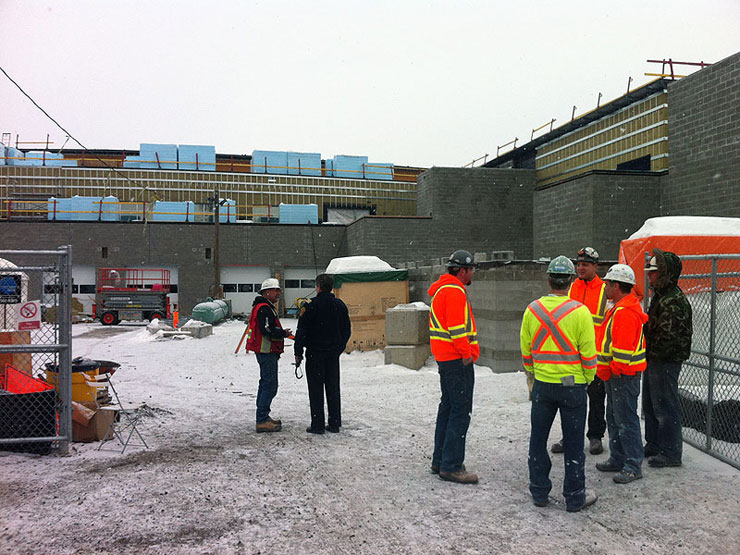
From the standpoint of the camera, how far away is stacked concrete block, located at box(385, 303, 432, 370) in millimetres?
11102

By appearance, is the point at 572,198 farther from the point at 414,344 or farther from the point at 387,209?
the point at 387,209

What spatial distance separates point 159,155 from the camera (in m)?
35.6

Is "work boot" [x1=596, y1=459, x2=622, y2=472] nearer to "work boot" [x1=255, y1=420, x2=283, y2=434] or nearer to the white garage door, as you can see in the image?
"work boot" [x1=255, y1=420, x2=283, y2=434]

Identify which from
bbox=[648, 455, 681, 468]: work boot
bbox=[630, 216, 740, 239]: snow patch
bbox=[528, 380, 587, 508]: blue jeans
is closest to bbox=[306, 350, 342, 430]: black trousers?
bbox=[528, 380, 587, 508]: blue jeans

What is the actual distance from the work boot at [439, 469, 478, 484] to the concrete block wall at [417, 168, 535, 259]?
Answer: 2179 centimetres

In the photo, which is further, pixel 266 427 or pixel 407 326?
pixel 407 326

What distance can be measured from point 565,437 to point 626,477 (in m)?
0.99

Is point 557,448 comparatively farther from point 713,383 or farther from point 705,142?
point 705,142

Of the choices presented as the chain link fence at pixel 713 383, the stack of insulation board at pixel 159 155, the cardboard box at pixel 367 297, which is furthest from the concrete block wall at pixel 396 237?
the chain link fence at pixel 713 383

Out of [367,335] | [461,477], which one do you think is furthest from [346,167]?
[461,477]

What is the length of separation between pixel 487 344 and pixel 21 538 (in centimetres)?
847

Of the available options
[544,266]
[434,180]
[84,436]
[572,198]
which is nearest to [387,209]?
[434,180]

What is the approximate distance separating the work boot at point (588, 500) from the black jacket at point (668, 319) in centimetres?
151

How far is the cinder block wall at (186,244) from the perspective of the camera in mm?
28297
